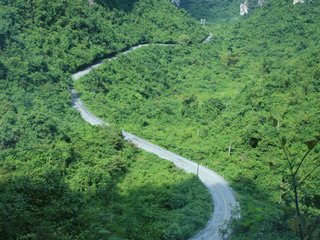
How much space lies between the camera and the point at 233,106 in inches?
1880

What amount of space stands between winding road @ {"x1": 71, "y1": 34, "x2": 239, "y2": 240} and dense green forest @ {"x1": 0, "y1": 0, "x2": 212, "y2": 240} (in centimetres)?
73

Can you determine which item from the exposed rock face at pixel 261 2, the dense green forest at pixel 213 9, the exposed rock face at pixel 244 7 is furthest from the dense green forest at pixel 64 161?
the dense green forest at pixel 213 9

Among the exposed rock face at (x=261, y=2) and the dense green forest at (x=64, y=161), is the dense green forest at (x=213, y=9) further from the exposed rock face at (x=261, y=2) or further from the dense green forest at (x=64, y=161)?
the dense green forest at (x=64, y=161)

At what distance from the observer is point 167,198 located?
1163 inches

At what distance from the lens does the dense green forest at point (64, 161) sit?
21062 millimetres

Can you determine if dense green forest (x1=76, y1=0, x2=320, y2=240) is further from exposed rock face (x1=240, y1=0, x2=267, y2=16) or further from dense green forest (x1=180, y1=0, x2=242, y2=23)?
dense green forest (x1=180, y1=0, x2=242, y2=23)

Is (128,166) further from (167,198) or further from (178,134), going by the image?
(178,134)

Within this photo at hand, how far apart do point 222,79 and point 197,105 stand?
18.7 meters

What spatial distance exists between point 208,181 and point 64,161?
11.9 m

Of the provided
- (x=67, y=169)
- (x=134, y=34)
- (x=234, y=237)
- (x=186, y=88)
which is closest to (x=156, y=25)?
(x=134, y=34)

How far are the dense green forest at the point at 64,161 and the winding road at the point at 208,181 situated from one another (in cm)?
73

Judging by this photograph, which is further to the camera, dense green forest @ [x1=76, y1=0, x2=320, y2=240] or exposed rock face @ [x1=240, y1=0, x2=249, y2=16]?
exposed rock face @ [x1=240, y1=0, x2=249, y2=16]

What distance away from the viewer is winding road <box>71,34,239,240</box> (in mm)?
26578

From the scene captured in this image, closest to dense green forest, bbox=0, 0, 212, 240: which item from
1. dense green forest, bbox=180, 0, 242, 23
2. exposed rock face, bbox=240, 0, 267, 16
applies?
exposed rock face, bbox=240, 0, 267, 16
